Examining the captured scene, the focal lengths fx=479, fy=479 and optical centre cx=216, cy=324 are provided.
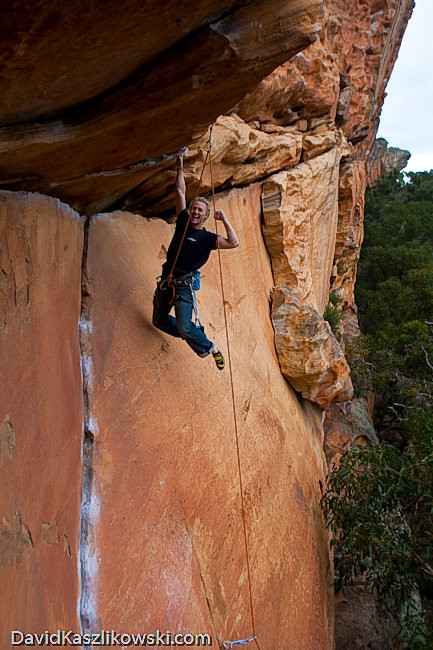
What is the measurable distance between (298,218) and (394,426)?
8.54 meters

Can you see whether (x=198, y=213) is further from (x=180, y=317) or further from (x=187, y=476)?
(x=187, y=476)

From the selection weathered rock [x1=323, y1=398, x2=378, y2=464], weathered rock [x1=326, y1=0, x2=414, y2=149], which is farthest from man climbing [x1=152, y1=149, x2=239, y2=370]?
weathered rock [x1=326, y1=0, x2=414, y2=149]

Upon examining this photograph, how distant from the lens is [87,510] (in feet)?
9.96

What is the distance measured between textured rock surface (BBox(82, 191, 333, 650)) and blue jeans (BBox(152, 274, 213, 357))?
0.15 m

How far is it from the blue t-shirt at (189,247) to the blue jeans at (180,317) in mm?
134

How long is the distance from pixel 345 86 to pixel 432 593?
876 cm

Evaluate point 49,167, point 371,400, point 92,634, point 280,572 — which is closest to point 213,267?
point 49,167

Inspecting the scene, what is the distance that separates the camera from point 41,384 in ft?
9.10

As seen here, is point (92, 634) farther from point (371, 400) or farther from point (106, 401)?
point (371, 400)

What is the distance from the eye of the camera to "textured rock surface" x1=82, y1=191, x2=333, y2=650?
320cm

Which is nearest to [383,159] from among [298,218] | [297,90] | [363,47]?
[363,47]

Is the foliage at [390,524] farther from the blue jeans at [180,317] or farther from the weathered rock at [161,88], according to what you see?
the weathered rock at [161,88]

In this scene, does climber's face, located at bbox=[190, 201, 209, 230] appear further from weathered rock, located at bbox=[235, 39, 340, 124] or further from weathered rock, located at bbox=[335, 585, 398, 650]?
weathered rock, located at bbox=[335, 585, 398, 650]

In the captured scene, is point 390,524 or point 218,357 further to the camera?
point 390,524
